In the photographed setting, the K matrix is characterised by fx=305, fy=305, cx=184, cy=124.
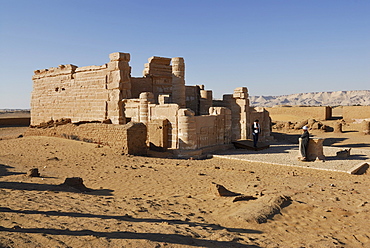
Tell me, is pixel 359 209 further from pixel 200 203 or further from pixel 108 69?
pixel 108 69

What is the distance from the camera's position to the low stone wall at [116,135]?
43.0 feet

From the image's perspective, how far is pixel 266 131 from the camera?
20141 mm

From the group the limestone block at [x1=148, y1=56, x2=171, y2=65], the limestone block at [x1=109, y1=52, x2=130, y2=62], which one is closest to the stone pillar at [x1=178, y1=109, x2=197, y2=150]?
the limestone block at [x1=109, y1=52, x2=130, y2=62]

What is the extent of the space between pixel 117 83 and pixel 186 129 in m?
5.45

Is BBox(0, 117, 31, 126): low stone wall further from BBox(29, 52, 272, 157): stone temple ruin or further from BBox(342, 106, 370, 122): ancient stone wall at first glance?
BBox(342, 106, 370, 122): ancient stone wall

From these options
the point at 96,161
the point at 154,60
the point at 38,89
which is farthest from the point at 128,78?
the point at 38,89

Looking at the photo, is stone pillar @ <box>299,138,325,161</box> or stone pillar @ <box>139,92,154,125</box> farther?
stone pillar @ <box>139,92,154,125</box>

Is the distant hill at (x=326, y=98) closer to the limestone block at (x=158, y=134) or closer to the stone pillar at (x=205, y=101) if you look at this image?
the stone pillar at (x=205, y=101)

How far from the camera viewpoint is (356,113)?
31.3 meters

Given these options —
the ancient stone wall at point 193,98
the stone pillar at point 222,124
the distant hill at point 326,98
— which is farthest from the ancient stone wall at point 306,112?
the distant hill at point 326,98

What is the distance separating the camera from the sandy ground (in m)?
4.62

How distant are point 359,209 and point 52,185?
23.8 ft

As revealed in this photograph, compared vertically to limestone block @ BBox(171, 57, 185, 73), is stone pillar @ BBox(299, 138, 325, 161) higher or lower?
lower

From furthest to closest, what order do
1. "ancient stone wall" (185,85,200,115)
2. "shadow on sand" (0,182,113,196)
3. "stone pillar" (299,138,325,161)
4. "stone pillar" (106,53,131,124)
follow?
"ancient stone wall" (185,85,200,115) → "stone pillar" (106,53,131,124) → "stone pillar" (299,138,325,161) → "shadow on sand" (0,182,113,196)
